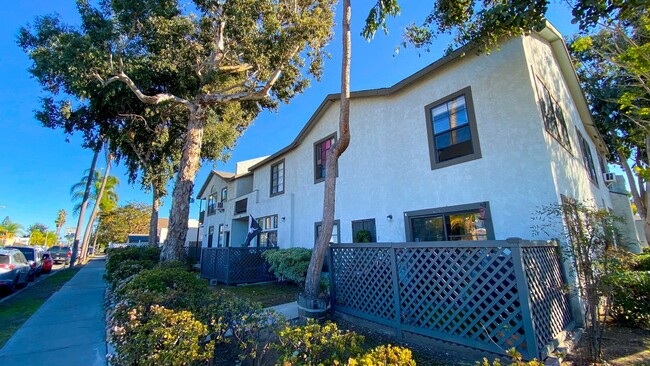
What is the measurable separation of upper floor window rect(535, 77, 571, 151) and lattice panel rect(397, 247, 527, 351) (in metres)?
4.54

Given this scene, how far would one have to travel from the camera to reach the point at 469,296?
4699 millimetres

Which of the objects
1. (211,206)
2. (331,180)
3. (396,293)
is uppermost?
(211,206)

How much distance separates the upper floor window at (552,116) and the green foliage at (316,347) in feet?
23.3

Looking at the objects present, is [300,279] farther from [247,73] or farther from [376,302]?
[247,73]

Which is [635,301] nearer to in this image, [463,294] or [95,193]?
[463,294]

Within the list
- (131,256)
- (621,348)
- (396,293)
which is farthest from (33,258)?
(621,348)

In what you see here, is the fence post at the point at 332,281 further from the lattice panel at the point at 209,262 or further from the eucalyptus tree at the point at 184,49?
the lattice panel at the point at 209,262

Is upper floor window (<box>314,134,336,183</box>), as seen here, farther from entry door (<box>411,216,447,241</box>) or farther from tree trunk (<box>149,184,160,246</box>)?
tree trunk (<box>149,184,160,246</box>)

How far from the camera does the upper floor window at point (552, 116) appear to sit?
732 centimetres

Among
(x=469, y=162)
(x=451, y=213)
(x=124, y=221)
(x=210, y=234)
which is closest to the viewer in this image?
(x=469, y=162)

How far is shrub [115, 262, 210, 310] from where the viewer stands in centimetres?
502

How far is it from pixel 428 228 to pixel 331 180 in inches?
132

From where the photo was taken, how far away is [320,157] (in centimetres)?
1294

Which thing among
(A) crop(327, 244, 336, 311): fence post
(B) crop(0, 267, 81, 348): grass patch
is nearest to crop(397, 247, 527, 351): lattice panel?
(A) crop(327, 244, 336, 311): fence post
